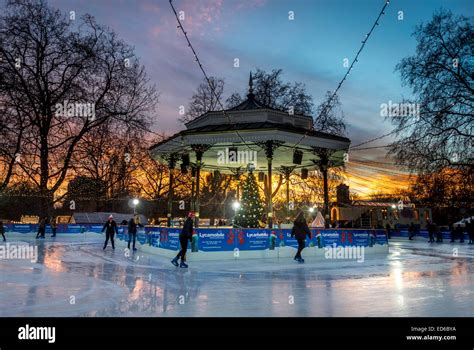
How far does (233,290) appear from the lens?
7715 mm

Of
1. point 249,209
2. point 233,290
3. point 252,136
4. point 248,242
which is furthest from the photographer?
point 249,209

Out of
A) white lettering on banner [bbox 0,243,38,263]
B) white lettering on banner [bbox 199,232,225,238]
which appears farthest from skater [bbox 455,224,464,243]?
white lettering on banner [bbox 0,243,38,263]

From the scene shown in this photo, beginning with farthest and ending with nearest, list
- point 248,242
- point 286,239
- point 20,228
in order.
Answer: point 20,228 < point 286,239 < point 248,242

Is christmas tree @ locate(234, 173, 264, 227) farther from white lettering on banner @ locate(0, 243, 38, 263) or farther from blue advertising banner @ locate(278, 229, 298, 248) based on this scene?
white lettering on banner @ locate(0, 243, 38, 263)

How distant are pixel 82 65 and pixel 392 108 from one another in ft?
69.7

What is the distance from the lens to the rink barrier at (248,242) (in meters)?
13.7

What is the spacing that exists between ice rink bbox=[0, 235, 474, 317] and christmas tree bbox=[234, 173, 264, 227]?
5.10 meters

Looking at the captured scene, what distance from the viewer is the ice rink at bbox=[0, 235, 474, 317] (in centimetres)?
591
